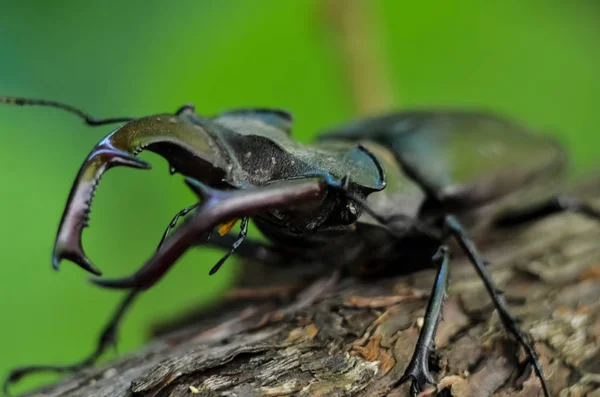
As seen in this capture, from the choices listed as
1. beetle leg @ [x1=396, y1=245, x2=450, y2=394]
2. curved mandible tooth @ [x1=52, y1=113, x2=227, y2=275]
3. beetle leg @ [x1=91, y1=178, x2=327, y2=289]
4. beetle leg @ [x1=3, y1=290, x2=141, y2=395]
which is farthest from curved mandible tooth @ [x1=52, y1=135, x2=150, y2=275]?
beetle leg @ [x1=3, y1=290, x2=141, y2=395]

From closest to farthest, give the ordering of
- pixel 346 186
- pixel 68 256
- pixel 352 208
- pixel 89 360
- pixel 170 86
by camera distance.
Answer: pixel 68 256 < pixel 346 186 < pixel 352 208 < pixel 89 360 < pixel 170 86

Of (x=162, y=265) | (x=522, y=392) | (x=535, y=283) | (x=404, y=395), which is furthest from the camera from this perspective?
(x=535, y=283)

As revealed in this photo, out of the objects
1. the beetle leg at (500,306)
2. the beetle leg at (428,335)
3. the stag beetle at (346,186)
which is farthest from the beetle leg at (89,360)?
the beetle leg at (500,306)

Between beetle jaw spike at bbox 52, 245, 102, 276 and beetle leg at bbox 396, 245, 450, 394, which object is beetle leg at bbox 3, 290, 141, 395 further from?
beetle leg at bbox 396, 245, 450, 394

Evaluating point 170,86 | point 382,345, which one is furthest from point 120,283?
point 170,86

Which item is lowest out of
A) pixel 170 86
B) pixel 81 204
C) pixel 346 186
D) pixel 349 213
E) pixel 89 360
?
pixel 89 360

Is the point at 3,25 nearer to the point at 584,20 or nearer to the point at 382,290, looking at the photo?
the point at 382,290

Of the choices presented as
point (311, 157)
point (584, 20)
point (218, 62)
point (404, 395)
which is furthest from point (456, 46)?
point (404, 395)

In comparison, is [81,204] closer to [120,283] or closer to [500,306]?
[120,283]
